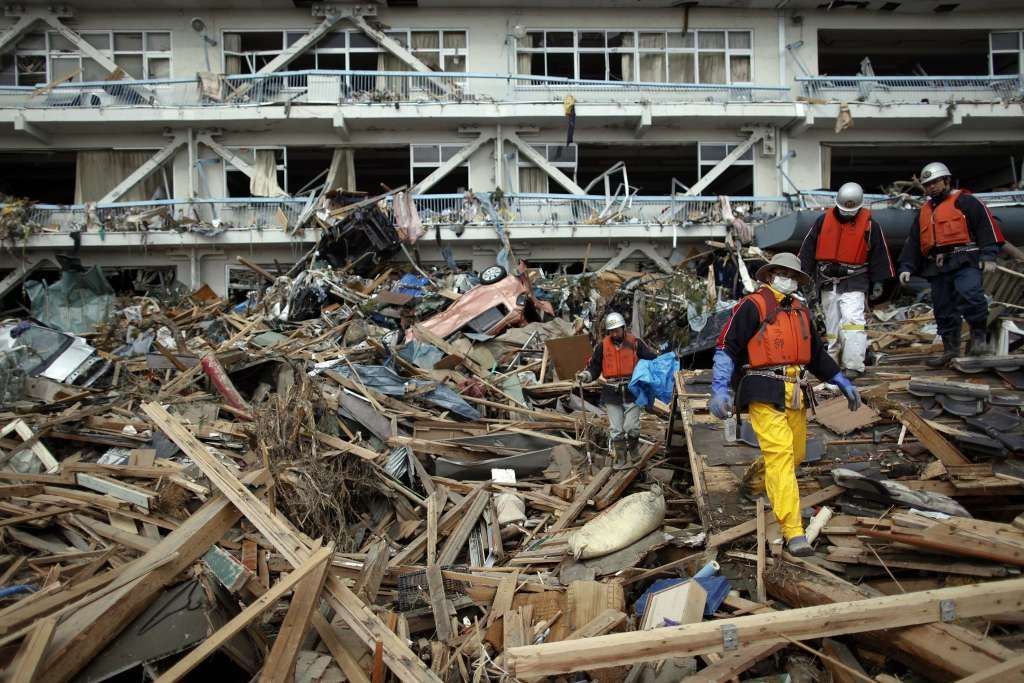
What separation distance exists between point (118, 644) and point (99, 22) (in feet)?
67.3

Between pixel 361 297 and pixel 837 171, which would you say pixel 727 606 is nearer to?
pixel 361 297

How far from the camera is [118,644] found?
165 inches

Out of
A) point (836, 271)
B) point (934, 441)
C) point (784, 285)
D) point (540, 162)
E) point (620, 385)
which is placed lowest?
point (934, 441)

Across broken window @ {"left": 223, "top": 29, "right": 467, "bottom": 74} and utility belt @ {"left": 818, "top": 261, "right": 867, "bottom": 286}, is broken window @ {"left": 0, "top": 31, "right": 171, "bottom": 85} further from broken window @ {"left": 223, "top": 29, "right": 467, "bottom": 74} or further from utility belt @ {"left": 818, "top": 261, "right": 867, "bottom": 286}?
utility belt @ {"left": 818, "top": 261, "right": 867, "bottom": 286}

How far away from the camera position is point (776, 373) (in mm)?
4691

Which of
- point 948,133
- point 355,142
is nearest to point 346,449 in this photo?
point 355,142

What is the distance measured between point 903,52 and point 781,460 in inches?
850

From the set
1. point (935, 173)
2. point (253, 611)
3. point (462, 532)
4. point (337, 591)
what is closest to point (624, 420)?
point (462, 532)

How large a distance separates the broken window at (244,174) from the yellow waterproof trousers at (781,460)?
57.5 feet

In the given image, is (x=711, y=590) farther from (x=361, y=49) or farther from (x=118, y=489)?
(x=361, y=49)

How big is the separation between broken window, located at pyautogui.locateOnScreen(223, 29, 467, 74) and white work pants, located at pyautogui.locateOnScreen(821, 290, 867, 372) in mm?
14867

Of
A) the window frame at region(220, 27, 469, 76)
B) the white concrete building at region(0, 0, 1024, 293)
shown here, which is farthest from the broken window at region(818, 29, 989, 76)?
the window frame at region(220, 27, 469, 76)

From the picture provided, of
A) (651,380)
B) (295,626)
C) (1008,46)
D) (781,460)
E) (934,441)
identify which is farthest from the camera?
(1008,46)

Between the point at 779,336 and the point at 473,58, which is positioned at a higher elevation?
the point at 473,58
